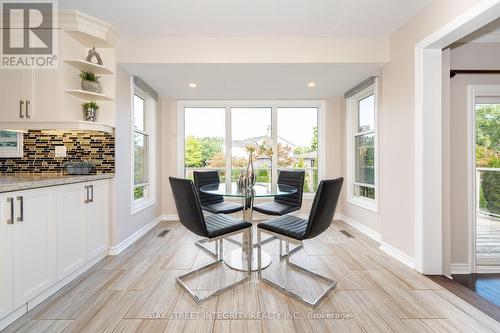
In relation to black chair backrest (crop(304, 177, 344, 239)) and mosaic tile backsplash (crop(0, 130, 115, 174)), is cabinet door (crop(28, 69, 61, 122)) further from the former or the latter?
black chair backrest (crop(304, 177, 344, 239))

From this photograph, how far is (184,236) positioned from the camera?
11.0ft

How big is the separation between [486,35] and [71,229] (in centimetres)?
467

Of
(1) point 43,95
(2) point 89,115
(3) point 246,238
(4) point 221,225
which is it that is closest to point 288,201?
(3) point 246,238

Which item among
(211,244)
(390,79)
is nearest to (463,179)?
(390,79)

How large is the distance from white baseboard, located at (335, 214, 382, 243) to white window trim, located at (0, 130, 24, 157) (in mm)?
4615

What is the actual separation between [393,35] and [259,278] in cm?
311

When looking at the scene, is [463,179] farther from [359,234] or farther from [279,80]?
[279,80]

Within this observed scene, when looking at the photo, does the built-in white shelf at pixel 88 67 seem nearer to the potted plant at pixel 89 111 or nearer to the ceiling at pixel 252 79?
the ceiling at pixel 252 79

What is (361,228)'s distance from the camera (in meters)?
3.58

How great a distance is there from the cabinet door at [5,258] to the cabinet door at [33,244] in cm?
4

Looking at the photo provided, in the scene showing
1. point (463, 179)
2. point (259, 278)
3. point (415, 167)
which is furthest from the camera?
point (463, 179)

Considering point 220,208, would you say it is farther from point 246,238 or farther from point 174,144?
point 174,144

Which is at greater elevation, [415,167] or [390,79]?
[390,79]

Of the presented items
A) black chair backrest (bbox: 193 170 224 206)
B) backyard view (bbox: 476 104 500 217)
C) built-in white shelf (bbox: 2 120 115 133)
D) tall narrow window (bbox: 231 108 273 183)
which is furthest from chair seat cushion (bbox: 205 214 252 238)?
backyard view (bbox: 476 104 500 217)
